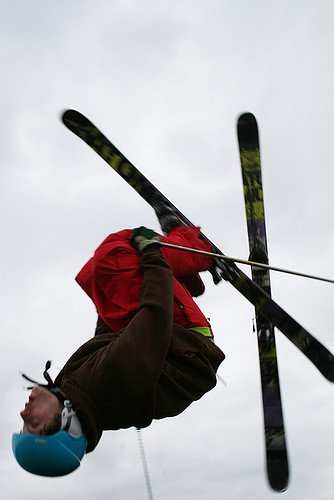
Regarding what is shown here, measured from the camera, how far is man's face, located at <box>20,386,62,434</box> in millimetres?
5457

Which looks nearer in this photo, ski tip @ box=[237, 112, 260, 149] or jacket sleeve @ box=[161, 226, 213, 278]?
jacket sleeve @ box=[161, 226, 213, 278]

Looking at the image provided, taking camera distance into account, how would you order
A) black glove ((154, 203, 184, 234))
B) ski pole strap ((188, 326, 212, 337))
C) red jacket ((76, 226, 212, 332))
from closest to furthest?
1. red jacket ((76, 226, 212, 332))
2. ski pole strap ((188, 326, 212, 337))
3. black glove ((154, 203, 184, 234))

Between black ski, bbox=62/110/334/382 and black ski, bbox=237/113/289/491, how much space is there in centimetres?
19

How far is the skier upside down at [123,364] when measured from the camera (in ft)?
17.6

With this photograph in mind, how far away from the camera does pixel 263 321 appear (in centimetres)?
690

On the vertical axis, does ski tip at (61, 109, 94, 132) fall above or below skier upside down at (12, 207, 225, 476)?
above

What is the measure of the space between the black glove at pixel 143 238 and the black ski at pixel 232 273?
89 centimetres

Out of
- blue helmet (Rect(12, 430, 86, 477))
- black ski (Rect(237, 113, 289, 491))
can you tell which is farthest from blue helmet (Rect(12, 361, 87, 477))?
black ski (Rect(237, 113, 289, 491))

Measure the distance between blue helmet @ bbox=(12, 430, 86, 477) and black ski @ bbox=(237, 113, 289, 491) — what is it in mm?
1919

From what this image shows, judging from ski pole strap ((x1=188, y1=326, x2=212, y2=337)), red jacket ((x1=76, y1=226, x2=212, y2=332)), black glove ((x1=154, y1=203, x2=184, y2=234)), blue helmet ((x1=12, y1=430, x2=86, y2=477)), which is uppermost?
black glove ((x1=154, y1=203, x2=184, y2=234))

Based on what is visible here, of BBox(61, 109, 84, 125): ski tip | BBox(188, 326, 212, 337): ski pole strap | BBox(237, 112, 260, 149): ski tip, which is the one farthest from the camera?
BBox(237, 112, 260, 149): ski tip

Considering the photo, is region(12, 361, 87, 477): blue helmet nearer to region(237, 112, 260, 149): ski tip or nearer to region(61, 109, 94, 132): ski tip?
region(61, 109, 94, 132): ski tip

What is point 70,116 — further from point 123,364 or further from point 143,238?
point 123,364

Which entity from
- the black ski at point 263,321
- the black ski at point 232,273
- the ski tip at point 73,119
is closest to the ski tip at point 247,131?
the black ski at point 263,321
